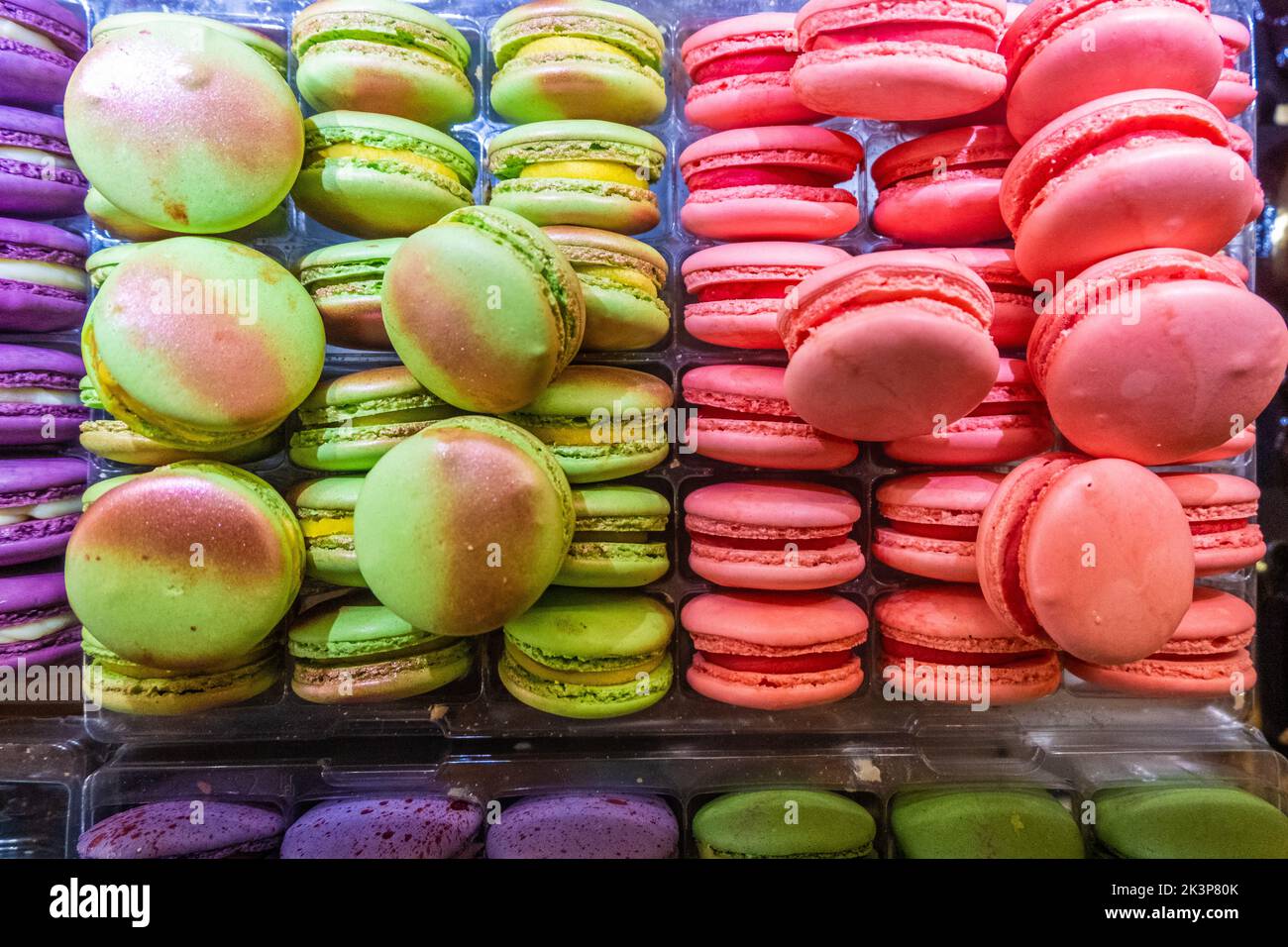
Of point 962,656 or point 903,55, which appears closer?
point 903,55

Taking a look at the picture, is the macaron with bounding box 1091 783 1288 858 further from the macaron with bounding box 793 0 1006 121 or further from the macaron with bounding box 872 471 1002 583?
the macaron with bounding box 793 0 1006 121

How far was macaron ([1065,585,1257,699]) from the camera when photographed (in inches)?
76.5

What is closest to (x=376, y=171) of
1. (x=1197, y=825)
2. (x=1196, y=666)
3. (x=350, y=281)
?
(x=350, y=281)

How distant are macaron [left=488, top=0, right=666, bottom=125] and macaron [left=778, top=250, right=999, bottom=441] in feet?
2.57

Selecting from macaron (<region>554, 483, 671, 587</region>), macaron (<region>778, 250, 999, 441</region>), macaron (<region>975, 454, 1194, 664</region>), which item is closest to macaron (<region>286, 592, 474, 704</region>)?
macaron (<region>554, 483, 671, 587</region>)

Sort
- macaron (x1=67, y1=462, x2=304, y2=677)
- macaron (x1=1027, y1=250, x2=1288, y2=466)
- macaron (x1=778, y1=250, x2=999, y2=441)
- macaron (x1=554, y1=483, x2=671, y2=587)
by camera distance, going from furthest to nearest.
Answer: macaron (x1=554, y1=483, x2=671, y2=587) < macaron (x1=67, y1=462, x2=304, y2=677) < macaron (x1=1027, y1=250, x2=1288, y2=466) < macaron (x1=778, y1=250, x2=999, y2=441)

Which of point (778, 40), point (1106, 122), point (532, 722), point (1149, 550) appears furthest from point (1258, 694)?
point (778, 40)

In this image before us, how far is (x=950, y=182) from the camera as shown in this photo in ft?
6.29

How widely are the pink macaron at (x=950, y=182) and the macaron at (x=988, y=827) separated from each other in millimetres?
1571

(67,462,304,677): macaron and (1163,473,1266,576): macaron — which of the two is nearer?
(67,462,304,677): macaron

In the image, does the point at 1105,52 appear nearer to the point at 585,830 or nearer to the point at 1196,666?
the point at 1196,666

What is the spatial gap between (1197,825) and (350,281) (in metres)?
2.68

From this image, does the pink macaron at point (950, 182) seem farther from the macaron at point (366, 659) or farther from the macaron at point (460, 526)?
the macaron at point (366, 659)

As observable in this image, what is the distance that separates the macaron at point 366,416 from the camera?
75.0 inches
